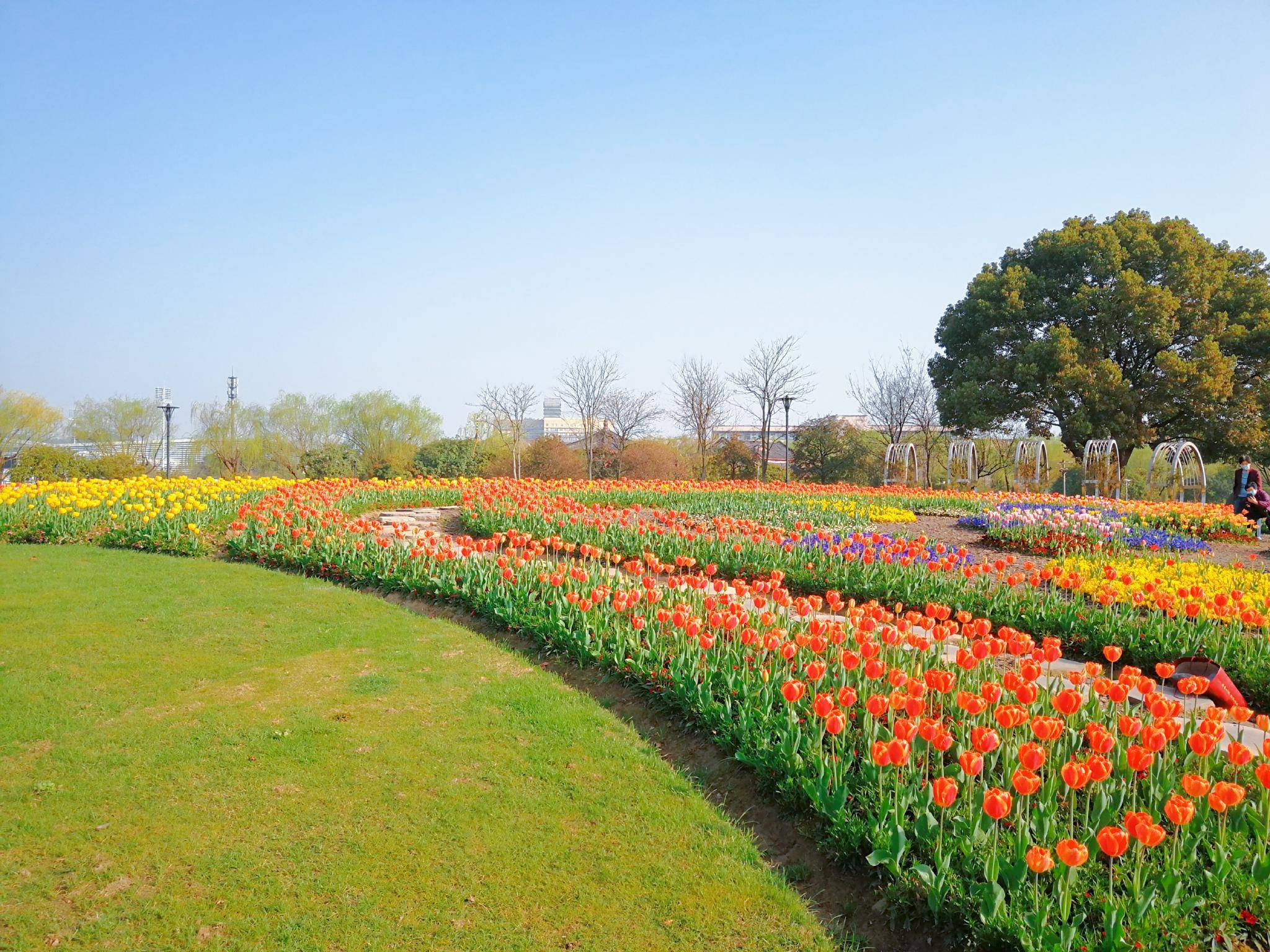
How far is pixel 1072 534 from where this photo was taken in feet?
34.2

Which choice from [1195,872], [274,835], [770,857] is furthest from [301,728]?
[1195,872]

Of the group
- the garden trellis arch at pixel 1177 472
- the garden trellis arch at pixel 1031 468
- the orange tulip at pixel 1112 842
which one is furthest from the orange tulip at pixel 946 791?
the garden trellis arch at pixel 1031 468

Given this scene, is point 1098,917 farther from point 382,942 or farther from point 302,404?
point 302,404

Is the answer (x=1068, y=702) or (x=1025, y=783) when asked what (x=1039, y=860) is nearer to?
(x=1025, y=783)

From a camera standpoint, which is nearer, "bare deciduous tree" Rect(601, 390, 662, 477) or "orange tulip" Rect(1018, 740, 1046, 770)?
"orange tulip" Rect(1018, 740, 1046, 770)

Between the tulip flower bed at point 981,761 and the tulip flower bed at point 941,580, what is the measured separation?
0.39 metres

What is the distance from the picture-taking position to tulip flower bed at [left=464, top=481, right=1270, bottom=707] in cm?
513

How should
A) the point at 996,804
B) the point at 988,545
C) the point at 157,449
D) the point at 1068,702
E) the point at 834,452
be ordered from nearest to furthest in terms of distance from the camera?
the point at 996,804
the point at 1068,702
the point at 988,545
the point at 834,452
the point at 157,449

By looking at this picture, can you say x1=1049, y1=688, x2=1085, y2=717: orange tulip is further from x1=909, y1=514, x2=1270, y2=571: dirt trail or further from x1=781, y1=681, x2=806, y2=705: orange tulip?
x1=909, y1=514, x2=1270, y2=571: dirt trail

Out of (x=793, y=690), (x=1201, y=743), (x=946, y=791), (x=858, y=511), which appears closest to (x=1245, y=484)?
(x=858, y=511)

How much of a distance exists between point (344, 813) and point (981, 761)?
243cm

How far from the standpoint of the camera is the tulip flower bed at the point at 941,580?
202 inches

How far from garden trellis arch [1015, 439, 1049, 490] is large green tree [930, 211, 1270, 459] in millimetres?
2145

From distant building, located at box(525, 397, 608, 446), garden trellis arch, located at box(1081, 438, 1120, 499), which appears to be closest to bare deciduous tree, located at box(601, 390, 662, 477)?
distant building, located at box(525, 397, 608, 446)
